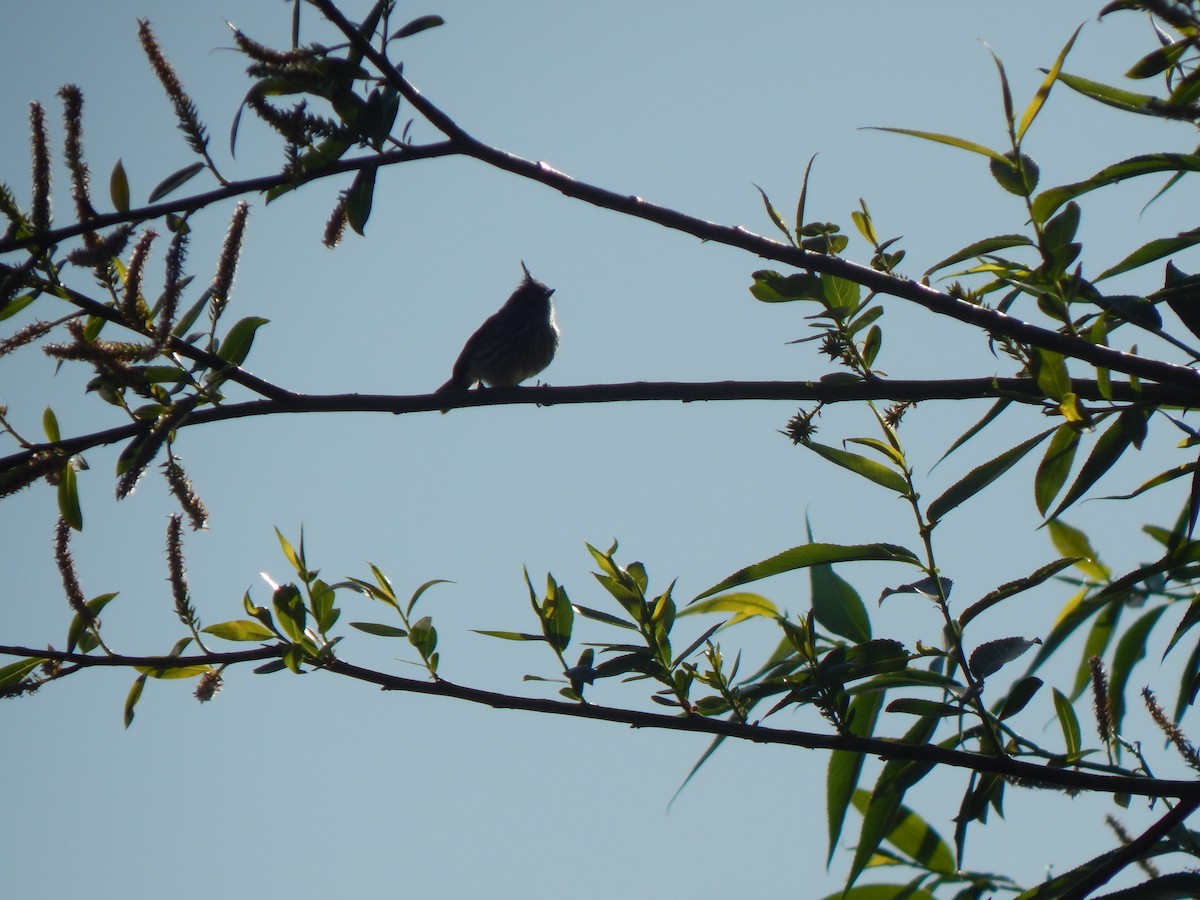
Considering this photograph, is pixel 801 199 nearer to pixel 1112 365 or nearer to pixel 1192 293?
pixel 1112 365

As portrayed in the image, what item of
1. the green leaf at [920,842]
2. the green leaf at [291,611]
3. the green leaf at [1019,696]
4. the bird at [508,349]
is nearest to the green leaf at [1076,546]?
the green leaf at [1019,696]

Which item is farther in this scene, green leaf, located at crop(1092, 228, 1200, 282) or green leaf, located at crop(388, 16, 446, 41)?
green leaf, located at crop(1092, 228, 1200, 282)

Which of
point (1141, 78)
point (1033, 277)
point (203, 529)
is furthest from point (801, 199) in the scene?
point (203, 529)

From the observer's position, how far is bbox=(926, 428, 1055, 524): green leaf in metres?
2.06

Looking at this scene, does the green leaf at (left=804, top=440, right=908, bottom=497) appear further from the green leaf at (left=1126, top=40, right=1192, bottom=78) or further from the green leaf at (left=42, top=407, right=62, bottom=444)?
the green leaf at (left=42, top=407, right=62, bottom=444)

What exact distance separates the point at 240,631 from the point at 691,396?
Answer: 37.3 inches

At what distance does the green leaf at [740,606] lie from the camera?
7.03ft

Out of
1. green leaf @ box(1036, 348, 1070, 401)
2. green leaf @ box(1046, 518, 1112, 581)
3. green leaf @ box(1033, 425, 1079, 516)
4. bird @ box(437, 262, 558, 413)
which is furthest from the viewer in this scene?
bird @ box(437, 262, 558, 413)

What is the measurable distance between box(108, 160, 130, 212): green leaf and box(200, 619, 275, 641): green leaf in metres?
0.77

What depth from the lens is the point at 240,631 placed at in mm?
2203

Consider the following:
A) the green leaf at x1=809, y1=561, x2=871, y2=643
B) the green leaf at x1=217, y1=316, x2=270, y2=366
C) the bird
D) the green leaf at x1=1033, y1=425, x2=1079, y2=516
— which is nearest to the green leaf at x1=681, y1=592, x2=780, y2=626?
the green leaf at x1=809, y1=561, x2=871, y2=643

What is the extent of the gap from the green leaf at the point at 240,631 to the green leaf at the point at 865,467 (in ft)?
3.43

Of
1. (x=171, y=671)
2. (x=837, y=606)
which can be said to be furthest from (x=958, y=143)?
(x=171, y=671)

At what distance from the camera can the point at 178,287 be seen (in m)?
1.90
